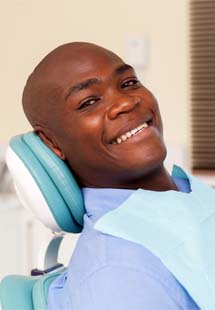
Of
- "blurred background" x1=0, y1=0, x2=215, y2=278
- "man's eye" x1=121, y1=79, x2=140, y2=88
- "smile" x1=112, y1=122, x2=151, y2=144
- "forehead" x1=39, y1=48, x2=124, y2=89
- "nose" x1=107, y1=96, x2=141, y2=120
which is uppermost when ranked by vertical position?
"forehead" x1=39, y1=48, x2=124, y2=89

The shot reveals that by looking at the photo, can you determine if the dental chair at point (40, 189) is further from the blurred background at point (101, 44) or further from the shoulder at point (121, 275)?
the blurred background at point (101, 44)

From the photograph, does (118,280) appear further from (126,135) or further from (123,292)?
(126,135)

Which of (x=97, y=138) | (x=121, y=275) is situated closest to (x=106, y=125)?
(x=97, y=138)

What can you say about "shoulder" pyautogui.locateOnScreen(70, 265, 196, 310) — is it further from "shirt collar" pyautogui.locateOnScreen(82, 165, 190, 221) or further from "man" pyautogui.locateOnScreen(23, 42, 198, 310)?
"shirt collar" pyautogui.locateOnScreen(82, 165, 190, 221)

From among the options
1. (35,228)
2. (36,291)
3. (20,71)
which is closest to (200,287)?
(36,291)

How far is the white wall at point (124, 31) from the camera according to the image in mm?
2064

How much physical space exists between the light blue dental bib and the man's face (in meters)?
0.07

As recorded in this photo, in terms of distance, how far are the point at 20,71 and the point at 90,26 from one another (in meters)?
0.34

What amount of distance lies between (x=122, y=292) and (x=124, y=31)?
1.41 metres

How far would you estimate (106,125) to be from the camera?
100 centimetres

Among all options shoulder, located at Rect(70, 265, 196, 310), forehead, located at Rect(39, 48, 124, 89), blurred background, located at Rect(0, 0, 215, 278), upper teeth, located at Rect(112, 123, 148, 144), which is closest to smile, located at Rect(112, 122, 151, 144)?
upper teeth, located at Rect(112, 123, 148, 144)

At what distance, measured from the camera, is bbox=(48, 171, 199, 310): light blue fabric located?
841 millimetres

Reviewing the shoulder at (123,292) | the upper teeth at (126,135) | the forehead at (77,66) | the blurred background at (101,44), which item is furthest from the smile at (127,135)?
the blurred background at (101,44)

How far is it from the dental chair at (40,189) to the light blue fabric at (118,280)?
0.13m
